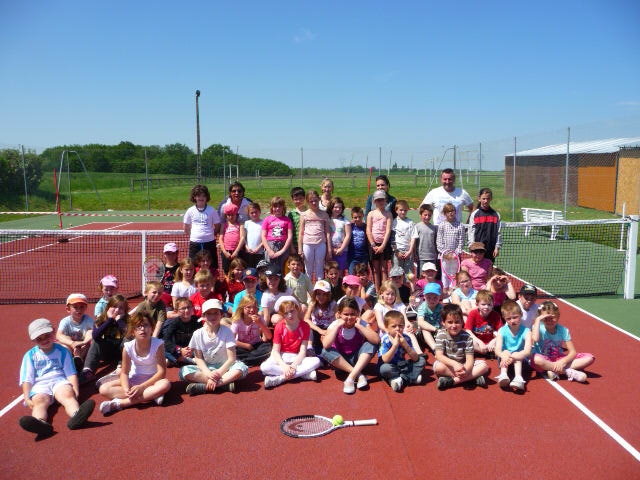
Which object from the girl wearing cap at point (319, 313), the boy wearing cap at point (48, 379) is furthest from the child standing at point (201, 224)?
the boy wearing cap at point (48, 379)

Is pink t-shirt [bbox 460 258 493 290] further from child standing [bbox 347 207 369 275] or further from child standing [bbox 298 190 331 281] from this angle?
child standing [bbox 298 190 331 281]

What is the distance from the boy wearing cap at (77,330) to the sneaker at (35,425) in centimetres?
127

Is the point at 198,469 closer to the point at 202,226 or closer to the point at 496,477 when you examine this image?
the point at 496,477

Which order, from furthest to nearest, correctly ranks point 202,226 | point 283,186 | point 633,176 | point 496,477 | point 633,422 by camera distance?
point 283,186
point 633,176
point 202,226
point 633,422
point 496,477

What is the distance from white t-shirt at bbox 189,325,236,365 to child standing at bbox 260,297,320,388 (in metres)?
0.46

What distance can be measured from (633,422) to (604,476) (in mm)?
1029

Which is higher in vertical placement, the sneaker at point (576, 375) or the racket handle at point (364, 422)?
the sneaker at point (576, 375)

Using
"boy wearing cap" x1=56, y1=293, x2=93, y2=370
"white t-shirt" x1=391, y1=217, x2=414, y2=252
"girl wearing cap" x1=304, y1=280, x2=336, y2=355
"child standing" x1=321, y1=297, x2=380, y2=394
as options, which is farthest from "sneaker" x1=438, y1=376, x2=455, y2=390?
"boy wearing cap" x1=56, y1=293, x2=93, y2=370

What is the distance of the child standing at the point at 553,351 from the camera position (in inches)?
212

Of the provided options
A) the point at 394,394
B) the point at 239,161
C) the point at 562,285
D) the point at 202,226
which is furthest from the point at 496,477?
the point at 239,161

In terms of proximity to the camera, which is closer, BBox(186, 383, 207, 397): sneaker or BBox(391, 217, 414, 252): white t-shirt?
BBox(186, 383, 207, 397): sneaker

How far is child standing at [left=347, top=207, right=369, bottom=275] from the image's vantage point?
24.7 ft

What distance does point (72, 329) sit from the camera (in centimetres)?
588

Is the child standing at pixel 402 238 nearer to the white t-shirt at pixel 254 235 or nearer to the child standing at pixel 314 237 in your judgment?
the child standing at pixel 314 237
